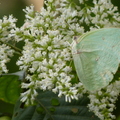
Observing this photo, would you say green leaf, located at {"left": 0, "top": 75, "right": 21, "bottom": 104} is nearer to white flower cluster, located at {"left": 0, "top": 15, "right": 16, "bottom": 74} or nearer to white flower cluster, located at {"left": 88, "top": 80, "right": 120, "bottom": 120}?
white flower cluster, located at {"left": 0, "top": 15, "right": 16, "bottom": 74}

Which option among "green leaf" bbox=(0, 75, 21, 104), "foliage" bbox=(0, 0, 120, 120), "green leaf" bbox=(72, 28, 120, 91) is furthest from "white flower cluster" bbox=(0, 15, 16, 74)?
"green leaf" bbox=(72, 28, 120, 91)

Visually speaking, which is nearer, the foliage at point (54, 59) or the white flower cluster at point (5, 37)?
the foliage at point (54, 59)

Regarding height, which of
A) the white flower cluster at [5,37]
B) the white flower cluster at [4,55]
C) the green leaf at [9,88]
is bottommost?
the green leaf at [9,88]

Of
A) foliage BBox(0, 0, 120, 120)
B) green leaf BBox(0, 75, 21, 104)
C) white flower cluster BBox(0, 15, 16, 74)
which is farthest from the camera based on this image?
green leaf BBox(0, 75, 21, 104)

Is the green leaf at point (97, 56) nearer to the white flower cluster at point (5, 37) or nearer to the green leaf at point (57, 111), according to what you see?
the green leaf at point (57, 111)

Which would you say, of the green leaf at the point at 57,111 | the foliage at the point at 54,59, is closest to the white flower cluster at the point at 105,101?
the foliage at the point at 54,59

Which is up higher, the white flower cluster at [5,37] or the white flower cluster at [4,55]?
the white flower cluster at [5,37]

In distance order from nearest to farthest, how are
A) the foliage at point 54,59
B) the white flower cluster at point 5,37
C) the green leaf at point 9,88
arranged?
the foliage at point 54,59 < the white flower cluster at point 5,37 < the green leaf at point 9,88
